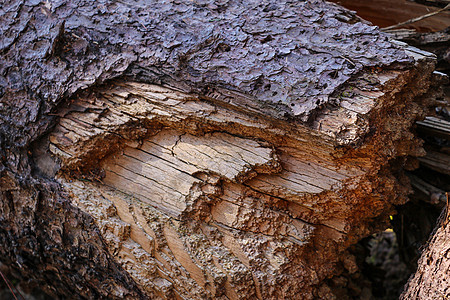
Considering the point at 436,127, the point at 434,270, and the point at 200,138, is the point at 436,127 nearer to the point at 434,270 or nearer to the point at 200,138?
the point at 434,270

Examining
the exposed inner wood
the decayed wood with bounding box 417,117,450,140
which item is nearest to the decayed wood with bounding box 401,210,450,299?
the exposed inner wood

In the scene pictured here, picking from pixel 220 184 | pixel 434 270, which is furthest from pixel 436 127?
pixel 220 184

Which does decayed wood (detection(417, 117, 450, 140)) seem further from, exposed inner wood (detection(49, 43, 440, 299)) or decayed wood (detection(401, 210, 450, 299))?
decayed wood (detection(401, 210, 450, 299))

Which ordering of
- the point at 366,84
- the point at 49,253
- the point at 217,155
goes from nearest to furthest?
the point at 366,84, the point at 217,155, the point at 49,253

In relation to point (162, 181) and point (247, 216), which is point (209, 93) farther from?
point (247, 216)

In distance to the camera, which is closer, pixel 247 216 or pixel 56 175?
pixel 247 216

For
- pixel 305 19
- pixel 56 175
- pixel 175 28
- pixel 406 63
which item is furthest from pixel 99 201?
pixel 406 63

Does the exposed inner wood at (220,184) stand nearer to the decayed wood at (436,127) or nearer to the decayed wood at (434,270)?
the decayed wood at (434,270)

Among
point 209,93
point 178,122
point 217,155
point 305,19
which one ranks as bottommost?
point 217,155
